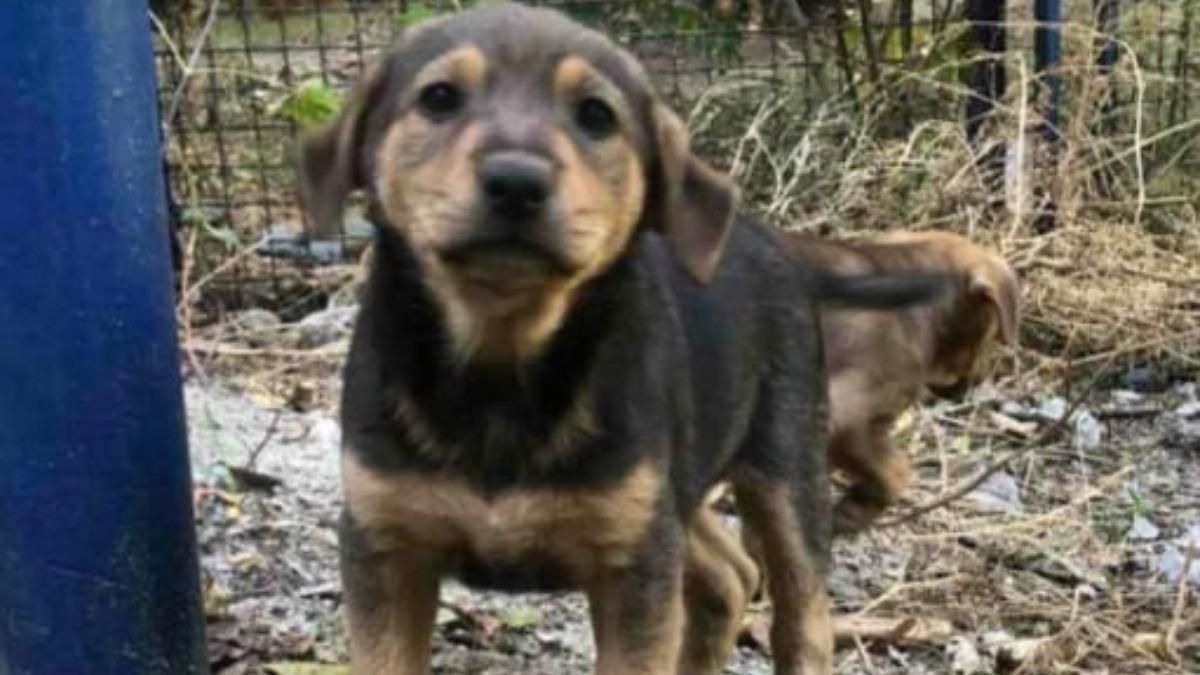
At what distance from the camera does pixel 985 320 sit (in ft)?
17.7

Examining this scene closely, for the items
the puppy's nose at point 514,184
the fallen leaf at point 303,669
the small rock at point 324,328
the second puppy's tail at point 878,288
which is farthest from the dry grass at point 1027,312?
the puppy's nose at point 514,184

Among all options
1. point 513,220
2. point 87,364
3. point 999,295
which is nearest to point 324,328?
point 999,295

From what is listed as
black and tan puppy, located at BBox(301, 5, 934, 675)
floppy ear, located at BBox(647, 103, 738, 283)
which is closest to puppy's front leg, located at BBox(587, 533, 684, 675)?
black and tan puppy, located at BBox(301, 5, 934, 675)

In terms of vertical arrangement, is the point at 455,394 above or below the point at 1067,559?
above

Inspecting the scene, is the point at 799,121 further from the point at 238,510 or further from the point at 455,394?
the point at 455,394

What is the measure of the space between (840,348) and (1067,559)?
0.73 meters

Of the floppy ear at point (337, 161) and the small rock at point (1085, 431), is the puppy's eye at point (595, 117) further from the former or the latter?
the small rock at point (1085, 431)

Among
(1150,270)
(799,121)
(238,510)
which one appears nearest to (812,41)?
(799,121)

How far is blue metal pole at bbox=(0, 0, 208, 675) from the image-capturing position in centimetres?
363

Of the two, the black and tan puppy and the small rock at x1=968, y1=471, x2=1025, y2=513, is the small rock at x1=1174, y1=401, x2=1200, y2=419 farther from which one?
the black and tan puppy

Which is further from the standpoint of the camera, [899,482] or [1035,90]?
[1035,90]

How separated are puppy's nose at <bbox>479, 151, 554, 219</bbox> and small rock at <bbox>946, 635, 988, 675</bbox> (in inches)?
76.7

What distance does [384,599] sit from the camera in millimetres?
3678

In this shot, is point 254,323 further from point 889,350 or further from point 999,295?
point 999,295
